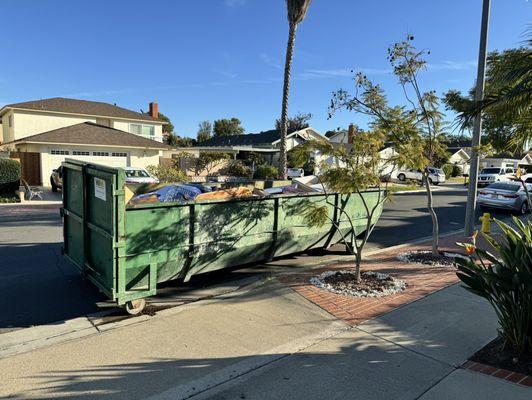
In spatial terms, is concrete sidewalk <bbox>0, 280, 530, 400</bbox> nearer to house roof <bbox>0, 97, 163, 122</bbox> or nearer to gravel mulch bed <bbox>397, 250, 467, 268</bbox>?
gravel mulch bed <bbox>397, 250, 467, 268</bbox>

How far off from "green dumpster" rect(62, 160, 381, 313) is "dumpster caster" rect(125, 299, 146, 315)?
0.04 feet

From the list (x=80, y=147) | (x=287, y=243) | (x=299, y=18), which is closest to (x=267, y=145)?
(x=80, y=147)

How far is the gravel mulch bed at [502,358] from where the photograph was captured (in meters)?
3.82

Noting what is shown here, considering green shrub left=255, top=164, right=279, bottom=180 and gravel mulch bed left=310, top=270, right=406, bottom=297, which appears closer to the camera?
gravel mulch bed left=310, top=270, right=406, bottom=297

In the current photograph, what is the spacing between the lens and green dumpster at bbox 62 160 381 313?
16.0ft

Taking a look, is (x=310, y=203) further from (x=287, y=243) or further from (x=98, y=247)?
(x=98, y=247)

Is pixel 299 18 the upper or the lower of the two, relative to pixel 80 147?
upper

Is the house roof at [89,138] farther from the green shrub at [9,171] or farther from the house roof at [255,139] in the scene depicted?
the house roof at [255,139]

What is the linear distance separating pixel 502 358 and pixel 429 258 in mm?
4449

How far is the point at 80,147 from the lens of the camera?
25844 millimetres

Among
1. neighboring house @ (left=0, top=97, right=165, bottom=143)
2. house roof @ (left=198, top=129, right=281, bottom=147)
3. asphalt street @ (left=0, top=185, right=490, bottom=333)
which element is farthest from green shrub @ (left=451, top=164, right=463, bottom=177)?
asphalt street @ (left=0, top=185, right=490, bottom=333)

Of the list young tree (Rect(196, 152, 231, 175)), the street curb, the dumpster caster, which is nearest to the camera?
the street curb

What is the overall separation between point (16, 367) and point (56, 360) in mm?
339

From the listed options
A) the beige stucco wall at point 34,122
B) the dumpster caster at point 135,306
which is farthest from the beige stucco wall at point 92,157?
the dumpster caster at point 135,306
